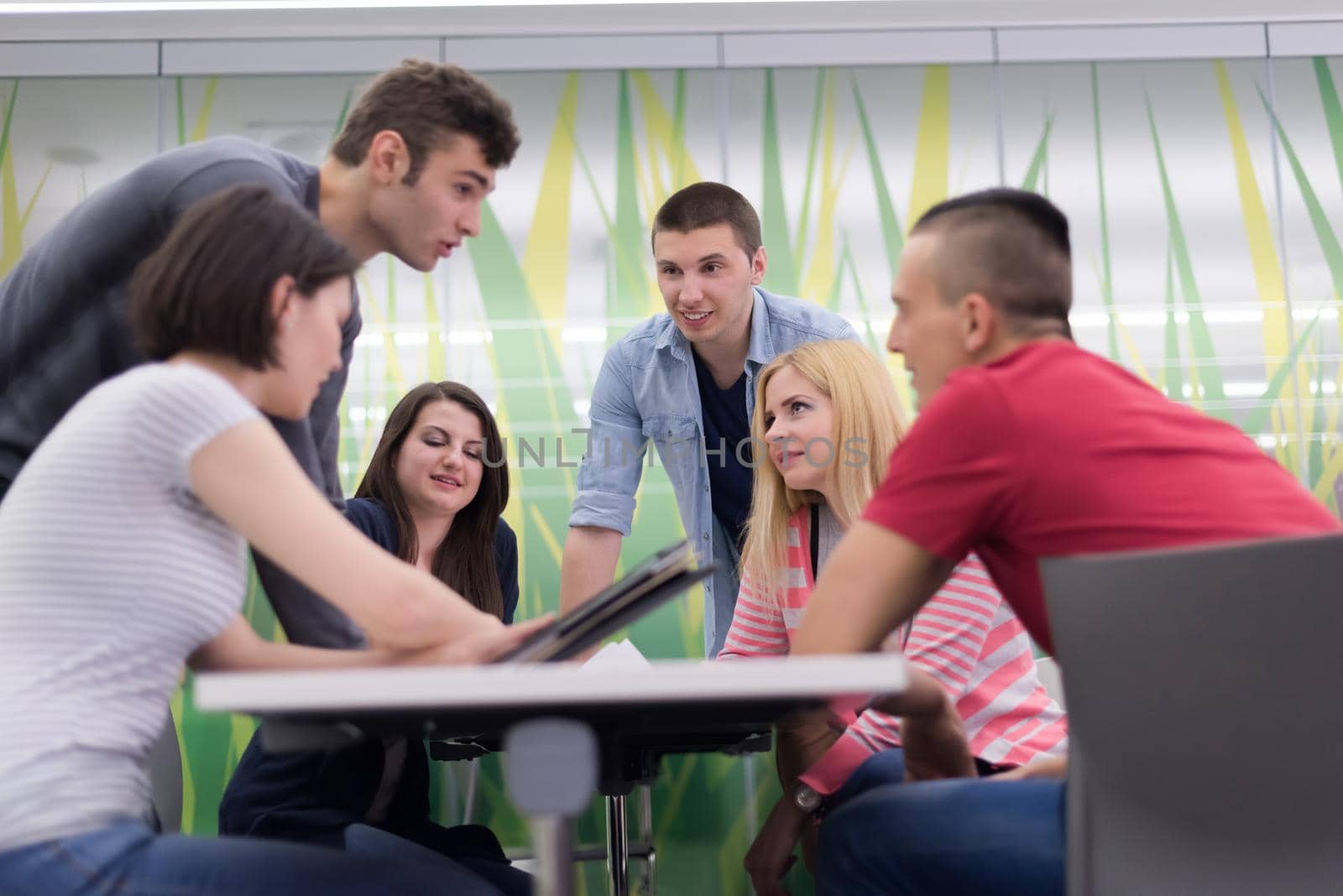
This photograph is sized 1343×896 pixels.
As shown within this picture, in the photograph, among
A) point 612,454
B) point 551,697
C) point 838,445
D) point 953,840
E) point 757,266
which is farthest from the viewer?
point 612,454

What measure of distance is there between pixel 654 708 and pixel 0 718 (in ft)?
1.75

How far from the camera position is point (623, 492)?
3602mm

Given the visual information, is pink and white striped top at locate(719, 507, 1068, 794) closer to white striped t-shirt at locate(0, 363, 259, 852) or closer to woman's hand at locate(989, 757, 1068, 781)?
woman's hand at locate(989, 757, 1068, 781)

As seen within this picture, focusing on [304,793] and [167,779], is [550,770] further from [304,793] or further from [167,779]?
[167,779]

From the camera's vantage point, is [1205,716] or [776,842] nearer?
[1205,716]

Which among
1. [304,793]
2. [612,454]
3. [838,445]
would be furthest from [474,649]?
[612,454]

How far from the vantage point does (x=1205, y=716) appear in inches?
40.2

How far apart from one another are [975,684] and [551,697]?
1.22 m

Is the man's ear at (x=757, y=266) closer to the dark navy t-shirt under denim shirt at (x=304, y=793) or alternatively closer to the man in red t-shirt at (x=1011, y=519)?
the dark navy t-shirt under denim shirt at (x=304, y=793)

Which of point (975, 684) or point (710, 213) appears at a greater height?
point (710, 213)

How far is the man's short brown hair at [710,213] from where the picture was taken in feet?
10.5

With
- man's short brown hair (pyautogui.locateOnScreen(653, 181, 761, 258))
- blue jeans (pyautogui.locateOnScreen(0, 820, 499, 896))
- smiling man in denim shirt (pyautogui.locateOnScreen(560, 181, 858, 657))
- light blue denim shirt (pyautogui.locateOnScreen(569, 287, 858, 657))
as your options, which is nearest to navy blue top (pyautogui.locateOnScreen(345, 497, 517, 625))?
smiling man in denim shirt (pyautogui.locateOnScreen(560, 181, 858, 657))

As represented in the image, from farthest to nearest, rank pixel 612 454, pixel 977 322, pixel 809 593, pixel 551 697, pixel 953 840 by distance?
pixel 612 454, pixel 809 593, pixel 977 322, pixel 953 840, pixel 551 697

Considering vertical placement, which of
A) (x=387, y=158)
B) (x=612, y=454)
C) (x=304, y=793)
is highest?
(x=387, y=158)
